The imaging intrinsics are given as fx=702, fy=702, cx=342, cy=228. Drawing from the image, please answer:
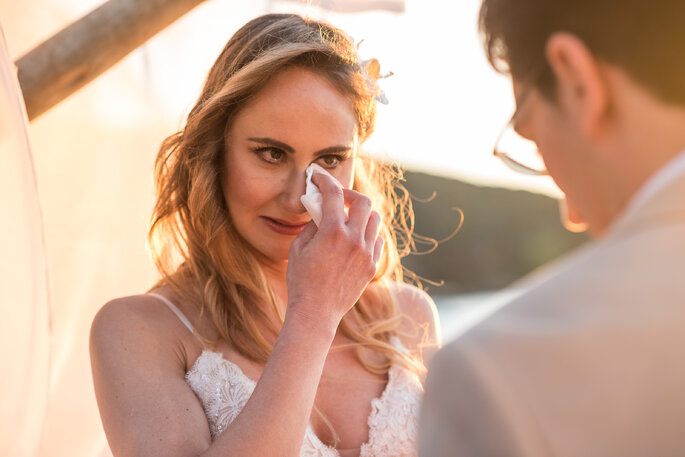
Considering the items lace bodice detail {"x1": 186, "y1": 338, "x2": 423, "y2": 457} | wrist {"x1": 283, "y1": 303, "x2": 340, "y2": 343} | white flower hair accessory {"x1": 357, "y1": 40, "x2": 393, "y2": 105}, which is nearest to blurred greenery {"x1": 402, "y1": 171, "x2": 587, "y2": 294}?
white flower hair accessory {"x1": 357, "y1": 40, "x2": 393, "y2": 105}

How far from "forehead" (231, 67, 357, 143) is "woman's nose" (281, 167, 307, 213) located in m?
0.10

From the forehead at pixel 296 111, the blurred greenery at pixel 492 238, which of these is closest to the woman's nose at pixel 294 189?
the forehead at pixel 296 111

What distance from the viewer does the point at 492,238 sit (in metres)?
16.8

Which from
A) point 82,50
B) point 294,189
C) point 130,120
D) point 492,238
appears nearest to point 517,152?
point 294,189

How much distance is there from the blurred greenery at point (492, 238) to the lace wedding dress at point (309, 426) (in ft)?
39.5

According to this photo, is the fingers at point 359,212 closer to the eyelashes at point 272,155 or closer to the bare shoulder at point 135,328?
the eyelashes at point 272,155

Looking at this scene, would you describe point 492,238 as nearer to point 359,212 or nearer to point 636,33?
point 359,212

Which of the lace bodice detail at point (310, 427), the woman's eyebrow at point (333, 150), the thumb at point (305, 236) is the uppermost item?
the woman's eyebrow at point (333, 150)

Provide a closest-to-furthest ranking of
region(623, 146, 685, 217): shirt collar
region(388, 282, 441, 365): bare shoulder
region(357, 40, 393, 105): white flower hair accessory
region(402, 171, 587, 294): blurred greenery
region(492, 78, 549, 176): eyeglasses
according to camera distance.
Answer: region(623, 146, 685, 217): shirt collar, region(492, 78, 549, 176): eyeglasses, region(357, 40, 393, 105): white flower hair accessory, region(388, 282, 441, 365): bare shoulder, region(402, 171, 587, 294): blurred greenery

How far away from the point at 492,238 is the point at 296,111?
15.2 metres

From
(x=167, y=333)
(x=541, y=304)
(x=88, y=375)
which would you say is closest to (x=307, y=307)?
(x=167, y=333)

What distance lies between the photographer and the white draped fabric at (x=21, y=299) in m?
1.95

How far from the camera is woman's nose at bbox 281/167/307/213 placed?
6.82ft

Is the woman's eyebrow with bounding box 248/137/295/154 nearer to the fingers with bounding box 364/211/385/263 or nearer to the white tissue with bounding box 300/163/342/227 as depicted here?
the white tissue with bounding box 300/163/342/227
